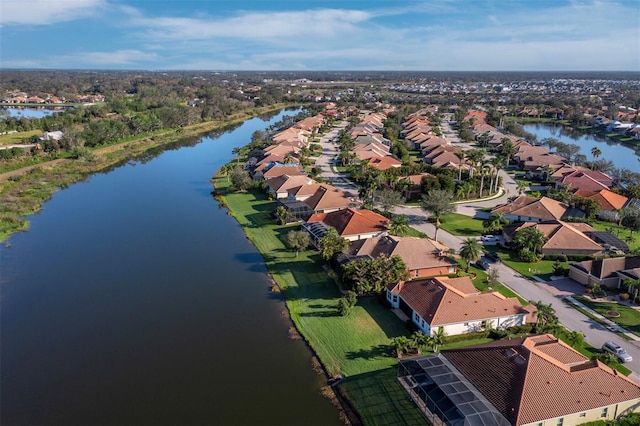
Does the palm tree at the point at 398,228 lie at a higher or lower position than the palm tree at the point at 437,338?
higher

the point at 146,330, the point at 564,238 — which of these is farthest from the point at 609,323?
the point at 146,330

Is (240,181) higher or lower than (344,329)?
higher

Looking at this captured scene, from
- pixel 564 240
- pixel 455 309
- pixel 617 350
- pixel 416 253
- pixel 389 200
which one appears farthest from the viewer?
pixel 389 200

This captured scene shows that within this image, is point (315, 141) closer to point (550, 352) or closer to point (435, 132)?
point (435, 132)

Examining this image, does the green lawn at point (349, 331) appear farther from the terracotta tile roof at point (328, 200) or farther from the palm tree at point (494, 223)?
the palm tree at point (494, 223)

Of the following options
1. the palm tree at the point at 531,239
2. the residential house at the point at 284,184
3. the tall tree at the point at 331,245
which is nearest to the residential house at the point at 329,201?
the residential house at the point at 284,184

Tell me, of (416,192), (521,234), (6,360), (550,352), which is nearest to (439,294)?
(550,352)

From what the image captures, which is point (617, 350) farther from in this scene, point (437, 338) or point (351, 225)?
point (351, 225)
